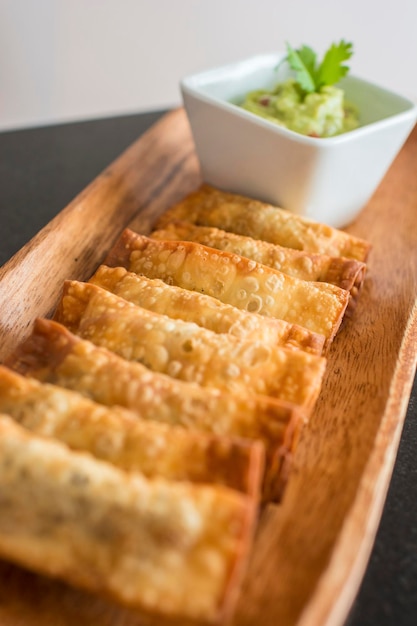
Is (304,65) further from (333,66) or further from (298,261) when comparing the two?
(298,261)

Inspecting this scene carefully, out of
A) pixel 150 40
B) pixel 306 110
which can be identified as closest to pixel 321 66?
pixel 306 110

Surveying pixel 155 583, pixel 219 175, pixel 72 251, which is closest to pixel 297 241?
pixel 219 175

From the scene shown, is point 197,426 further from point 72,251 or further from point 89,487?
point 72,251

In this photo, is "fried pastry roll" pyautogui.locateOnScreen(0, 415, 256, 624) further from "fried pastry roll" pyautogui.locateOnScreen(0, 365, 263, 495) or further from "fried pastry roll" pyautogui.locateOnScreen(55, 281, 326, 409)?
"fried pastry roll" pyautogui.locateOnScreen(55, 281, 326, 409)

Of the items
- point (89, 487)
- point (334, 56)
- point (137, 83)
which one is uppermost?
point (334, 56)

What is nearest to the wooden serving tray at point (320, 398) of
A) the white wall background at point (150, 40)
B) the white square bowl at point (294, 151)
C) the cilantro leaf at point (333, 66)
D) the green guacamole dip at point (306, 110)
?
the white square bowl at point (294, 151)

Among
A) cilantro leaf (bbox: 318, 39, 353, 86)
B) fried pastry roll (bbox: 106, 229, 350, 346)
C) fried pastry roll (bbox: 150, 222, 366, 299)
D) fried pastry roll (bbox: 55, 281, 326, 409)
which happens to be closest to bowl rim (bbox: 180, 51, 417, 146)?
cilantro leaf (bbox: 318, 39, 353, 86)

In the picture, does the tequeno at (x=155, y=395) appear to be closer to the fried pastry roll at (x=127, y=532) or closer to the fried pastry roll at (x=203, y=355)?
the fried pastry roll at (x=203, y=355)
